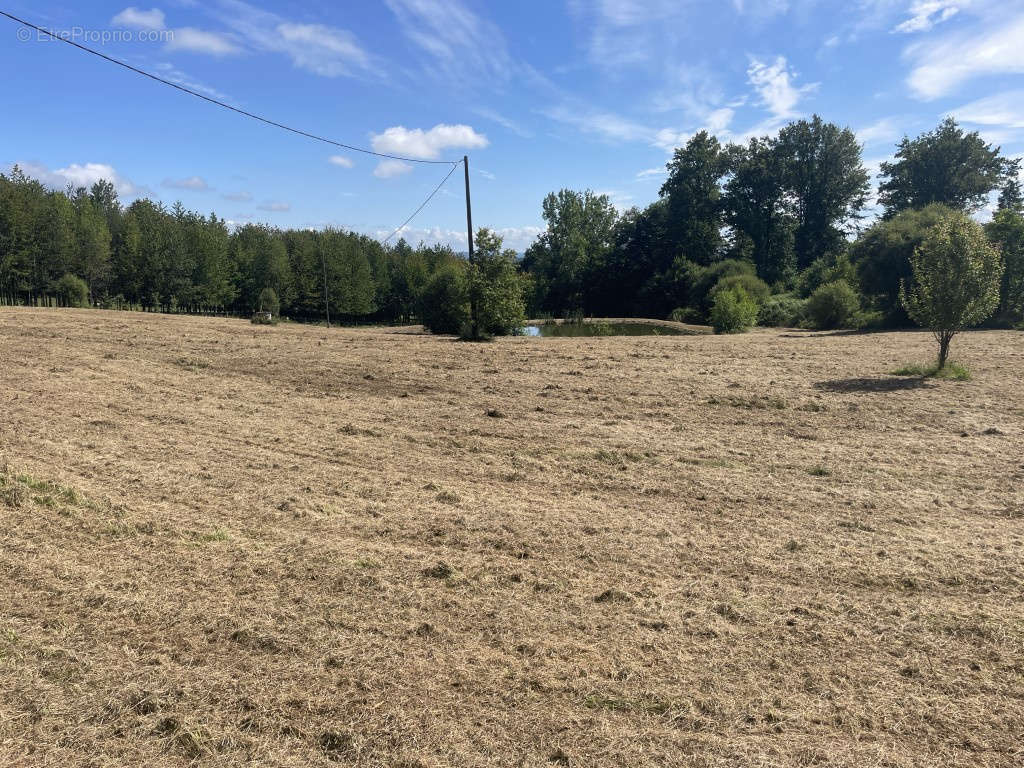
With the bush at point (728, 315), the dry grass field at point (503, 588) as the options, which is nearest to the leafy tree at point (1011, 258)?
the bush at point (728, 315)

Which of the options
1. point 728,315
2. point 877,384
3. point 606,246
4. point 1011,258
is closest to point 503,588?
point 877,384

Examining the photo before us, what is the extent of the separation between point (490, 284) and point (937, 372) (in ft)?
47.6

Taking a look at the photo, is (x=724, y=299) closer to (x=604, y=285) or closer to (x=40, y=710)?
(x=40, y=710)

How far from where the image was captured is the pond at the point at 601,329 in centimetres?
3319

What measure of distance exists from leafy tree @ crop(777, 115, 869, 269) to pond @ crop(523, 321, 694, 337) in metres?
29.9

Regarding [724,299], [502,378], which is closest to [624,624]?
[502,378]

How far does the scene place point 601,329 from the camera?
35.8 metres

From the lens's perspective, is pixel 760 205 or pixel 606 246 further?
pixel 606 246

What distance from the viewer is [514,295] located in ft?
77.7

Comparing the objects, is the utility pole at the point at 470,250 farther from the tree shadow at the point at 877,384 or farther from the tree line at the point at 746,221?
the tree line at the point at 746,221

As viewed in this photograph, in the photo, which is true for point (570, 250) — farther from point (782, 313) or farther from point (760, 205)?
point (782, 313)

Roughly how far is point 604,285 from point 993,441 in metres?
56.5

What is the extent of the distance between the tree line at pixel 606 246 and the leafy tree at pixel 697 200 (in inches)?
5.2

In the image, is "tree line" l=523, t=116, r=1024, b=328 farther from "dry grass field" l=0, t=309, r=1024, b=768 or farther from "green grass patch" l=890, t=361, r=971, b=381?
"dry grass field" l=0, t=309, r=1024, b=768
